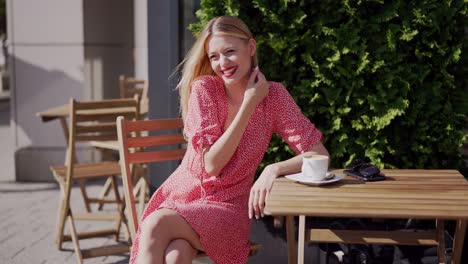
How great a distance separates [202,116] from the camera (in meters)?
3.01

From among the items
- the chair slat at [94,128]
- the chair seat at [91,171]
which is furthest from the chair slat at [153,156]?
the chair seat at [91,171]

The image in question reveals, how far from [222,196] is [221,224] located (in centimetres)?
17

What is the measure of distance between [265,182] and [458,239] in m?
0.92

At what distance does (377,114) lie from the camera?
3.83 metres

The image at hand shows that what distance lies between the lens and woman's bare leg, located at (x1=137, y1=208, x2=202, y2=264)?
262 centimetres

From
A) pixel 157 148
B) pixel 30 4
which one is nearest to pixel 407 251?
pixel 157 148

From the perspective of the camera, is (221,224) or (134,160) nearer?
(221,224)

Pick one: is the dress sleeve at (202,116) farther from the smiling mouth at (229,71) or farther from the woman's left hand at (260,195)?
the woman's left hand at (260,195)

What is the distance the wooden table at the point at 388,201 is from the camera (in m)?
2.15

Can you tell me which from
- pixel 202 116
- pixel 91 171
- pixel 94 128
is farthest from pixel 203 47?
pixel 91 171

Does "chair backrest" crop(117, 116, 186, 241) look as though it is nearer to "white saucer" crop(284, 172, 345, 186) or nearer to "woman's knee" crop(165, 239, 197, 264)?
"woman's knee" crop(165, 239, 197, 264)

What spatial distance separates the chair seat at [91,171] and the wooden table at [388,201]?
2139mm

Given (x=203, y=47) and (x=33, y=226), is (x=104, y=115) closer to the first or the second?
(x=33, y=226)

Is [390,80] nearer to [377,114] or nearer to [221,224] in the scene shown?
[377,114]
